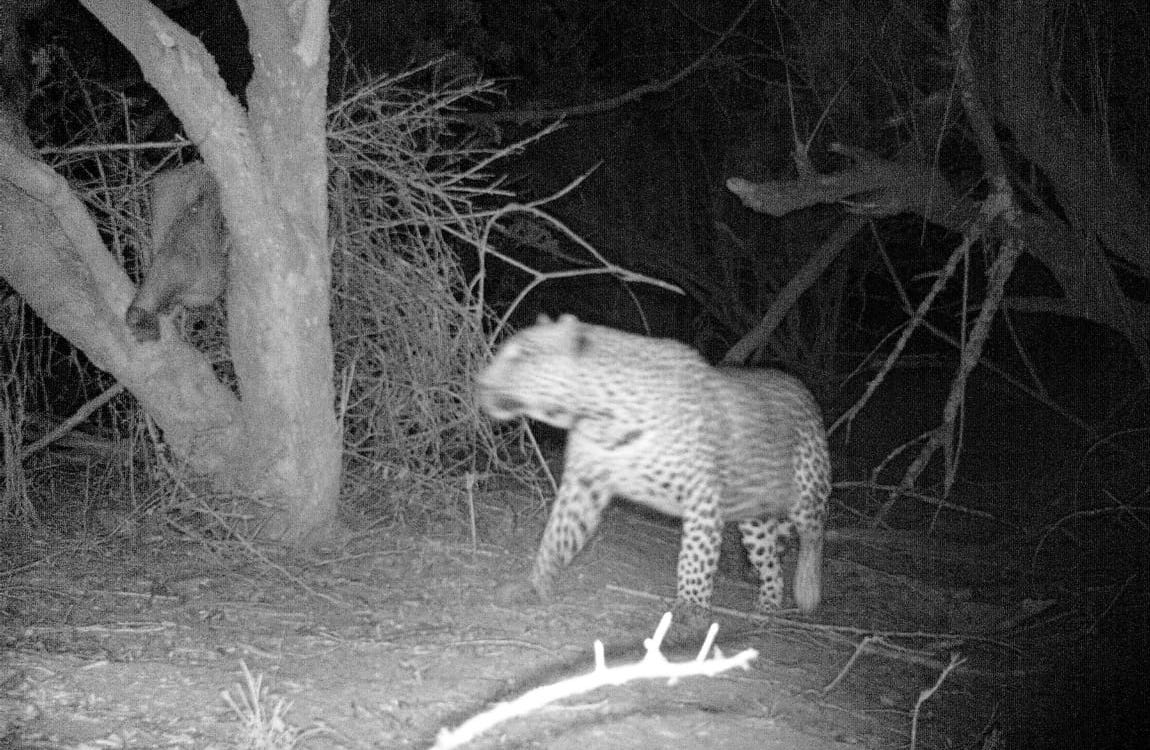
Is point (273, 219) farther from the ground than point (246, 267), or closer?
farther from the ground

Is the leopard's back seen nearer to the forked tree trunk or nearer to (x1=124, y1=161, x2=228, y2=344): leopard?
the forked tree trunk

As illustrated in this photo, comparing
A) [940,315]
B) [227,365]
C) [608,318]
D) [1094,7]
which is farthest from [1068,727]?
[940,315]

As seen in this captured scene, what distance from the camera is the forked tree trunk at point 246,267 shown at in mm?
5441

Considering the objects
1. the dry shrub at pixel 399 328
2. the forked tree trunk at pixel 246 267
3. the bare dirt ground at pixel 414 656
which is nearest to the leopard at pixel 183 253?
the forked tree trunk at pixel 246 267

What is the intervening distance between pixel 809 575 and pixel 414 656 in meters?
2.75

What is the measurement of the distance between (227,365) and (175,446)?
115 centimetres

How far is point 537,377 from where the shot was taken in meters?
5.78

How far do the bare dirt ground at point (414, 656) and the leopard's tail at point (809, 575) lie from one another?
4.4 inches

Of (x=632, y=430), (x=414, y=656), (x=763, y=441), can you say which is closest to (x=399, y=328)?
(x=632, y=430)

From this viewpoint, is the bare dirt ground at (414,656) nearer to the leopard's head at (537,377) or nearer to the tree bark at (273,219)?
the tree bark at (273,219)

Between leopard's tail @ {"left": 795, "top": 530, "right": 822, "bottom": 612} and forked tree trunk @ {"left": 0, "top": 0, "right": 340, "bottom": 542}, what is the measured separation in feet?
8.60

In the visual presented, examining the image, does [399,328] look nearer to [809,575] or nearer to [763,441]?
[763,441]

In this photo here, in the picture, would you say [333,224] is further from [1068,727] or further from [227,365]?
[1068,727]

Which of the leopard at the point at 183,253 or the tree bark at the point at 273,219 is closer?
the tree bark at the point at 273,219
